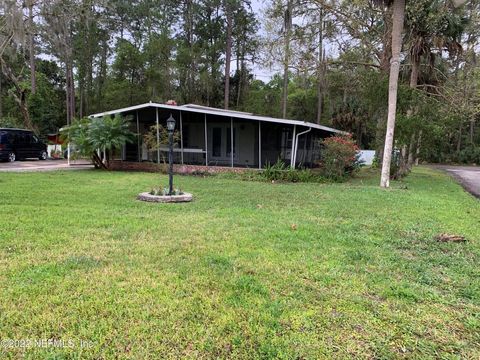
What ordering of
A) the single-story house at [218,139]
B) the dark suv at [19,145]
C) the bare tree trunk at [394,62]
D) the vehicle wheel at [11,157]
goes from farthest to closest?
1. the vehicle wheel at [11,157]
2. the dark suv at [19,145]
3. the single-story house at [218,139]
4. the bare tree trunk at [394,62]

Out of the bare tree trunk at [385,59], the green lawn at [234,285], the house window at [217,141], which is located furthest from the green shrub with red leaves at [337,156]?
the green lawn at [234,285]

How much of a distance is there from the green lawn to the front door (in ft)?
32.8

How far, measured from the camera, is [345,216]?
6562 mm

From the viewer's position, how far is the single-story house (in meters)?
15.2

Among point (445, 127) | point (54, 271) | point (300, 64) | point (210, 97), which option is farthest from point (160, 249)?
point (210, 97)

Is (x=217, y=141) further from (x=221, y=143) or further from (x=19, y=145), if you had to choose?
(x=19, y=145)

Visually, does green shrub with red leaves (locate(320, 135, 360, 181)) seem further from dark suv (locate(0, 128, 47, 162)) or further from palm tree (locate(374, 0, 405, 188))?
dark suv (locate(0, 128, 47, 162))

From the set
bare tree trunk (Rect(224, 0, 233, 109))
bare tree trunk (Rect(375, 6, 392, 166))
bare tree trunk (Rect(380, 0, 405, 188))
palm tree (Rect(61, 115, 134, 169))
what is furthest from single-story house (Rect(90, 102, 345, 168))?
bare tree trunk (Rect(224, 0, 233, 109))

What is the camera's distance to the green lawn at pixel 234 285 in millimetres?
2400

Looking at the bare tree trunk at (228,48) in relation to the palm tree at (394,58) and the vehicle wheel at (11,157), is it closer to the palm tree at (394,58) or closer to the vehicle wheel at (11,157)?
the vehicle wheel at (11,157)

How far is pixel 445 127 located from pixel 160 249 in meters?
12.9

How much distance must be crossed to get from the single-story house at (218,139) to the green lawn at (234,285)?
9151mm

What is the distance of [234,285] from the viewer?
325cm

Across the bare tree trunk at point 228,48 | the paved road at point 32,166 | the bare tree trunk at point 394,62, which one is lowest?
the paved road at point 32,166
